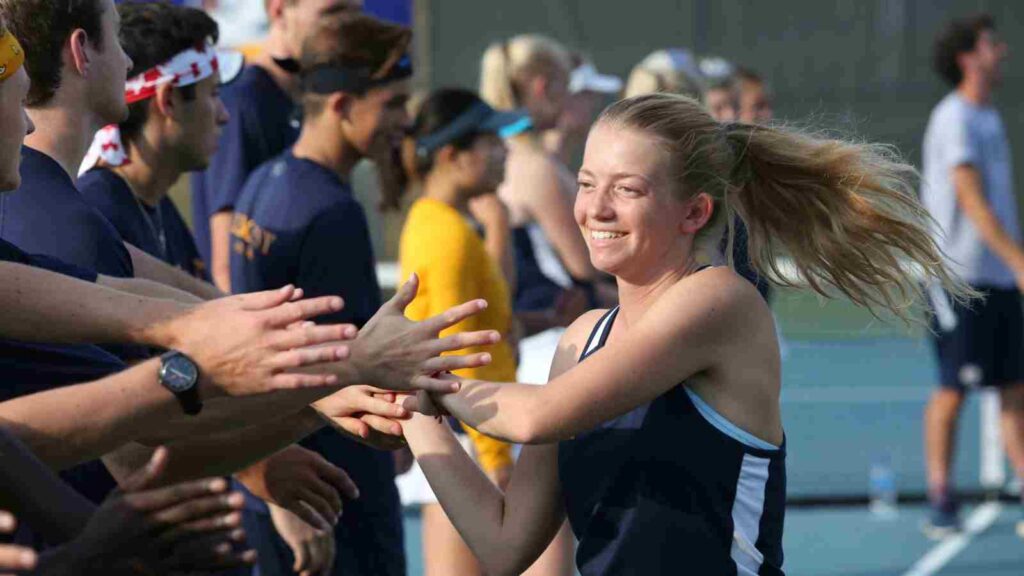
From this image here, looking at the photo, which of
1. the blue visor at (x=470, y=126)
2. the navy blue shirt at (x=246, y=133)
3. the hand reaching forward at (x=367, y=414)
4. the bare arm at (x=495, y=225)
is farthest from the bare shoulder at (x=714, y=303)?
the bare arm at (x=495, y=225)

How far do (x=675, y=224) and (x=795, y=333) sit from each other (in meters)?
15.2

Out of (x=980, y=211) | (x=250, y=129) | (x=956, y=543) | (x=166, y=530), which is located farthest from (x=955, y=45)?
(x=166, y=530)

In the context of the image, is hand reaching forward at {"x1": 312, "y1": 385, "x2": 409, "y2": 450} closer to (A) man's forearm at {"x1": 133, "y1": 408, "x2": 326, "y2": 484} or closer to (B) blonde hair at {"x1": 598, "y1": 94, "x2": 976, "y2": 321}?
(A) man's forearm at {"x1": 133, "y1": 408, "x2": 326, "y2": 484}

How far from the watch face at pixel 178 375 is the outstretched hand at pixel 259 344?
0.02 m

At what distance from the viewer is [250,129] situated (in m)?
5.29

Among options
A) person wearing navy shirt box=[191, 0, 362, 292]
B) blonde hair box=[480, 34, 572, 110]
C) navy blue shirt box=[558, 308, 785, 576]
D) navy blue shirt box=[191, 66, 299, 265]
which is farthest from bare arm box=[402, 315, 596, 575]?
blonde hair box=[480, 34, 572, 110]

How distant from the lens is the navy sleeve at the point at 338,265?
4.34 m

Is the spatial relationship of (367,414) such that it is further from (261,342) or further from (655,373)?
(261,342)

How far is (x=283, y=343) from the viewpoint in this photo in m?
2.38

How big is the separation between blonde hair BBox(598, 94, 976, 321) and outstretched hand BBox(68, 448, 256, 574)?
119 cm

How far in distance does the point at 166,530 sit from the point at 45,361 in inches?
26.0

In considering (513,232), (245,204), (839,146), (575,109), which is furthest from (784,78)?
(839,146)

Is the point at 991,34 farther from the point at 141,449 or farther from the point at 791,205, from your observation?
the point at 141,449

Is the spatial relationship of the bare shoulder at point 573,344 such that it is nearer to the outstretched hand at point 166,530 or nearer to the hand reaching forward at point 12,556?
the outstretched hand at point 166,530
